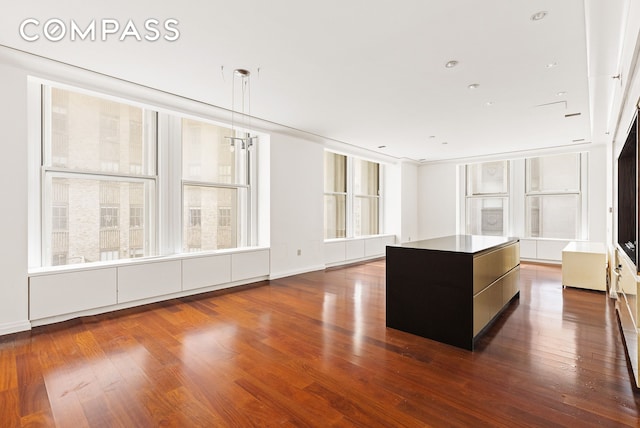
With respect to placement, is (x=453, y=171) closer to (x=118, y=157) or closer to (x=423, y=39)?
(x=423, y=39)

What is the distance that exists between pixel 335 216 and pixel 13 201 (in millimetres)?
5828

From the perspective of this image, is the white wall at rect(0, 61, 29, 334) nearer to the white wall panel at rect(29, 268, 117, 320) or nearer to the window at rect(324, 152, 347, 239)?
the white wall panel at rect(29, 268, 117, 320)

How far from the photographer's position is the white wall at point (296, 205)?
591cm

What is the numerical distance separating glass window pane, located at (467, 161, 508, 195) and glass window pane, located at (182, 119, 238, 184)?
7.01 m

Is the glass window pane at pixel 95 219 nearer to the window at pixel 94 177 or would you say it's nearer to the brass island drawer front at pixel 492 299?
the window at pixel 94 177

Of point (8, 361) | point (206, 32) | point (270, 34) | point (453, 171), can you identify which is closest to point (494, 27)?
point (270, 34)

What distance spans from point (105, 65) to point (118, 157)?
4.57 feet

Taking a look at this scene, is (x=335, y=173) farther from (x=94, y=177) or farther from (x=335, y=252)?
(x=94, y=177)

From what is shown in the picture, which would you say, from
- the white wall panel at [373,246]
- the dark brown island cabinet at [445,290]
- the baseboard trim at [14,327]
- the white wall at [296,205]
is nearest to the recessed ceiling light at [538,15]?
the dark brown island cabinet at [445,290]

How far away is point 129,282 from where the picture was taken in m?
4.07

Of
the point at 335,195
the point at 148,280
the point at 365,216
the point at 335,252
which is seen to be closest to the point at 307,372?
the point at 148,280

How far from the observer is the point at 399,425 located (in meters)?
1.84

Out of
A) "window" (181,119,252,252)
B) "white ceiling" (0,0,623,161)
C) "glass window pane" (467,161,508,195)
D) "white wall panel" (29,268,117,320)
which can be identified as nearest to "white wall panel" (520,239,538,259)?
"glass window pane" (467,161,508,195)

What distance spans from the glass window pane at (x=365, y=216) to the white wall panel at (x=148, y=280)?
15.9 ft
